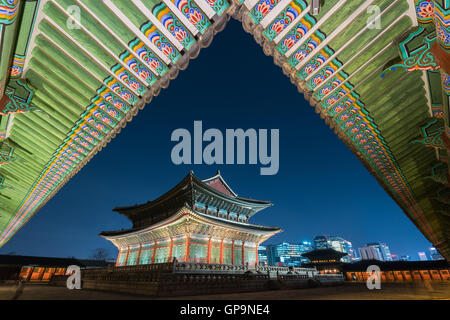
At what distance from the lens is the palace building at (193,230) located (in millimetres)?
18016

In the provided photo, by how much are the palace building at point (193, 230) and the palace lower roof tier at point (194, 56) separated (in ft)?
41.8

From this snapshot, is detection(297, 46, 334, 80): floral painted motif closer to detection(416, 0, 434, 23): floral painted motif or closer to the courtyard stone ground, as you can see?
detection(416, 0, 434, 23): floral painted motif

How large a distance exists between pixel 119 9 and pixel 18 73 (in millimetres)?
2151

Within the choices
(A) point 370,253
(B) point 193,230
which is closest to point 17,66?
(B) point 193,230

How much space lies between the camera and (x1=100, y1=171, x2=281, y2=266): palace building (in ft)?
59.1

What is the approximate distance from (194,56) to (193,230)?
16.2m

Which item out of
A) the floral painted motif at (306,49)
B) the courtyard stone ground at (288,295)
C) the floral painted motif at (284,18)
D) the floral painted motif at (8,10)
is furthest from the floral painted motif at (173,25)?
the courtyard stone ground at (288,295)

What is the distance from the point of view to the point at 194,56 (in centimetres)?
412

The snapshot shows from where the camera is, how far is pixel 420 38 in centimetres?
342

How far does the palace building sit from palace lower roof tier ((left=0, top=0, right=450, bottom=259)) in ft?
41.8

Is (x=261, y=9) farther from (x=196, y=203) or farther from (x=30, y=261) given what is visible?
(x=30, y=261)

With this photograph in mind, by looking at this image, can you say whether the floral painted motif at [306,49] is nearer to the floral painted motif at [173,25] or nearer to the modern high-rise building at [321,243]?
the floral painted motif at [173,25]
